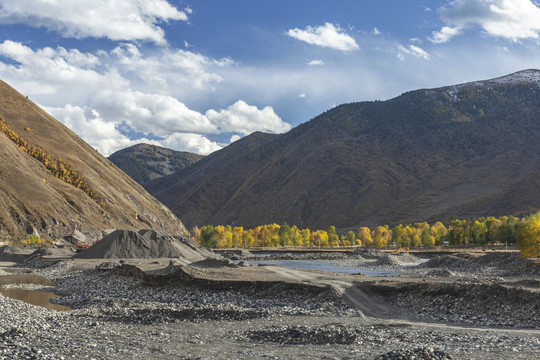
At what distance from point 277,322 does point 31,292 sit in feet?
109

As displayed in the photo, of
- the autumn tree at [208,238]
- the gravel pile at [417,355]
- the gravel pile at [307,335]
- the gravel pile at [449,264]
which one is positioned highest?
the gravel pile at [417,355]

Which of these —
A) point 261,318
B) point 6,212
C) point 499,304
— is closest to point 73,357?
point 261,318

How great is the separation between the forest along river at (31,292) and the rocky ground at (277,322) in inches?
72.5

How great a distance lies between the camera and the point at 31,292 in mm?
51938

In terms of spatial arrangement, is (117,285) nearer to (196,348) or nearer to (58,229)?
(196,348)

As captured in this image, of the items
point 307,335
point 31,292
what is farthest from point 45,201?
point 307,335

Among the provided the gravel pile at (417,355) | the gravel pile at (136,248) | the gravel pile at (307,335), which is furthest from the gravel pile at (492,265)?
the gravel pile at (417,355)

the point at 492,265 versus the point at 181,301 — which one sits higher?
the point at 181,301

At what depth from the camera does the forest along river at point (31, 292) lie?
4312 cm

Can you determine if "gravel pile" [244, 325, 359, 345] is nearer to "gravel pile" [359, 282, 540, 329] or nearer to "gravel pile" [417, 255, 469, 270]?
"gravel pile" [359, 282, 540, 329]

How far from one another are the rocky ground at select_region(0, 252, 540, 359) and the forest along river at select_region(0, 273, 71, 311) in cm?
184

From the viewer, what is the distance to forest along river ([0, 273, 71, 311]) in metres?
43.1

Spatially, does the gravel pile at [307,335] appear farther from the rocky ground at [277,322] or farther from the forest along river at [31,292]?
the forest along river at [31,292]

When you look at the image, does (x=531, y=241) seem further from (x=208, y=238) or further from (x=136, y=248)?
(x=208, y=238)
